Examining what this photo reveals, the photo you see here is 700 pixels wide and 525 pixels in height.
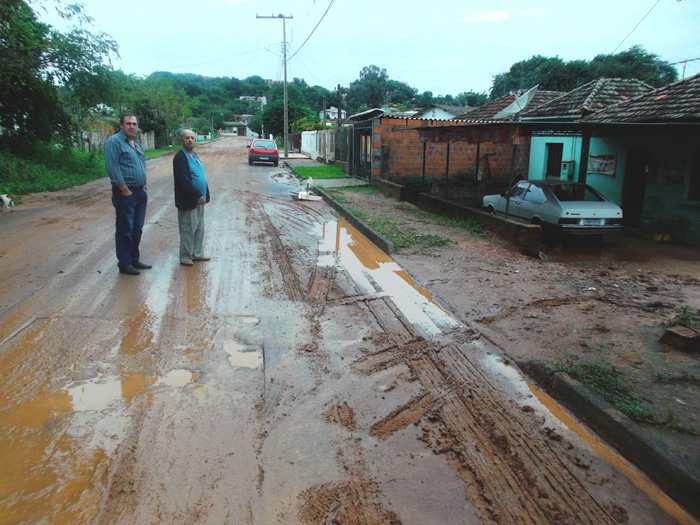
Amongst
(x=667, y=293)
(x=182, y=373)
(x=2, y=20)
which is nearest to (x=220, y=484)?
(x=182, y=373)

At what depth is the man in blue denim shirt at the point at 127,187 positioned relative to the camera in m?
6.06

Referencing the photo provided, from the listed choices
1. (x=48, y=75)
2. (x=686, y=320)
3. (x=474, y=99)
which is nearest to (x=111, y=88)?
(x=48, y=75)

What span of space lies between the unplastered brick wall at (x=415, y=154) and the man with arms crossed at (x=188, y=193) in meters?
12.0

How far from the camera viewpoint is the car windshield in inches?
401

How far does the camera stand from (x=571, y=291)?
641 centimetres

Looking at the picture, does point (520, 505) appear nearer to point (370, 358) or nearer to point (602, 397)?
point (602, 397)

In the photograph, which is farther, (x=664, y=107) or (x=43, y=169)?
(x=43, y=169)

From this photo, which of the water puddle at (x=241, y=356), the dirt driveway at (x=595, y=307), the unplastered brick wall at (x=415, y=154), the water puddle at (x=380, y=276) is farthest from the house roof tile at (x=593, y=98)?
the water puddle at (x=241, y=356)

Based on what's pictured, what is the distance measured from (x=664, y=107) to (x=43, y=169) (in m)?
18.1

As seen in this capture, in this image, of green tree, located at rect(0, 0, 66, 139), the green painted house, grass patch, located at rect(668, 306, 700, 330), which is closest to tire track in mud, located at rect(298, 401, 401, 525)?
grass patch, located at rect(668, 306, 700, 330)

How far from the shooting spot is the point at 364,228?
10273 millimetres

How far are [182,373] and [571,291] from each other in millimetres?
4991

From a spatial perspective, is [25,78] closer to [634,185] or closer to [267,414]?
[267,414]

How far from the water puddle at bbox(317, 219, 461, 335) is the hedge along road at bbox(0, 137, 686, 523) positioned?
50 mm
